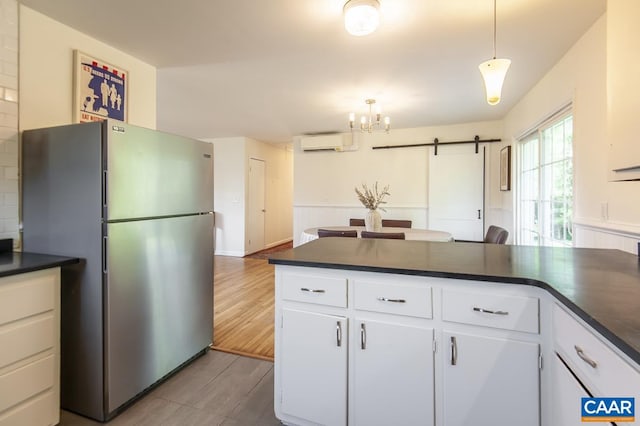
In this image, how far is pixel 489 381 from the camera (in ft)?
3.91

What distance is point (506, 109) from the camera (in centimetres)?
427

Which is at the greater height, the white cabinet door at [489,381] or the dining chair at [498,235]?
the dining chair at [498,235]

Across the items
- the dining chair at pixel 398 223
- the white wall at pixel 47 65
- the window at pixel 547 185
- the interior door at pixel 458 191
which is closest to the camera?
the white wall at pixel 47 65

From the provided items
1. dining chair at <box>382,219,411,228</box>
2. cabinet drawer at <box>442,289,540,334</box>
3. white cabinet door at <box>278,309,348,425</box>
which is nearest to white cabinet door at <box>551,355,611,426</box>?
cabinet drawer at <box>442,289,540,334</box>

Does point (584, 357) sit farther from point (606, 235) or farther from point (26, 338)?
point (26, 338)

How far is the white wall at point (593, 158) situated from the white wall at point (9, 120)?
3357 mm

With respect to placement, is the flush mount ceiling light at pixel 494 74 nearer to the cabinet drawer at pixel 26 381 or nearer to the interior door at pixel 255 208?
the cabinet drawer at pixel 26 381

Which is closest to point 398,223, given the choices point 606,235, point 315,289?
point 606,235

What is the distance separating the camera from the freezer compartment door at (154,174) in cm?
161

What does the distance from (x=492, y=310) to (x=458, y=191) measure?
4302 mm

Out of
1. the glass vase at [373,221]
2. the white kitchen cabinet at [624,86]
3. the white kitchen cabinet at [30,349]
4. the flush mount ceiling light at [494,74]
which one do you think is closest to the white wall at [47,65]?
the white kitchen cabinet at [30,349]

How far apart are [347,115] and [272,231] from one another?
3.63 metres

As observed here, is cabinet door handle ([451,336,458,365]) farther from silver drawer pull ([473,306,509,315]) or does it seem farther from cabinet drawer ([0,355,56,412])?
cabinet drawer ([0,355,56,412])

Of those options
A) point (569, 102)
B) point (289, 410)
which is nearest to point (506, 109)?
point (569, 102)
